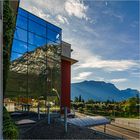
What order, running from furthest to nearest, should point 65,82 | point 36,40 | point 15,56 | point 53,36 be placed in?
point 65,82 → point 53,36 → point 36,40 → point 15,56

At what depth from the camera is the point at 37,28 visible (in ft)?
24.8

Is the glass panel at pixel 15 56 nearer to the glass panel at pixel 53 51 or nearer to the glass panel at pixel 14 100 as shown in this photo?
the glass panel at pixel 14 100

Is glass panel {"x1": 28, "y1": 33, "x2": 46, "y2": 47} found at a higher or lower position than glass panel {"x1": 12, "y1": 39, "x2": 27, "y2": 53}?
higher

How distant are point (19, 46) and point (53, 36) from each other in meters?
2.06

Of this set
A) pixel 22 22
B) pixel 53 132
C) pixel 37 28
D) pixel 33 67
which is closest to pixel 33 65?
pixel 33 67

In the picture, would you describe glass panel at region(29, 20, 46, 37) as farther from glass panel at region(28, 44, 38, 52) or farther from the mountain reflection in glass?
glass panel at region(28, 44, 38, 52)

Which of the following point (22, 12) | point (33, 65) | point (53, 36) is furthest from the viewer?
point (53, 36)

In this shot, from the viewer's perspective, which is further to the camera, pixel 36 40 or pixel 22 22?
pixel 36 40

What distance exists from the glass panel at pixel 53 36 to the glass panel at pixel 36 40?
16.1 inches

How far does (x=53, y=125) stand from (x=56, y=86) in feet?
9.74

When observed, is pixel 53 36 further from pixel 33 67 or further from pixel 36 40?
pixel 33 67

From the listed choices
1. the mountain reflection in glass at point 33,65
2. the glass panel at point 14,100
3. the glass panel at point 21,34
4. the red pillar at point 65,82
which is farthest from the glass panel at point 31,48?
the red pillar at point 65,82

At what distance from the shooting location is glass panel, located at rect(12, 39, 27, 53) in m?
6.53

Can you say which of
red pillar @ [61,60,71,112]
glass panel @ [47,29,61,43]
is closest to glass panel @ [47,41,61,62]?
glass panel @ [47,29,61,43]
